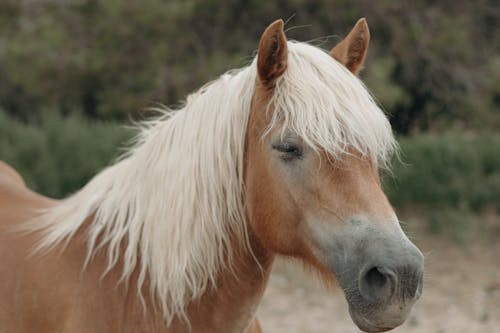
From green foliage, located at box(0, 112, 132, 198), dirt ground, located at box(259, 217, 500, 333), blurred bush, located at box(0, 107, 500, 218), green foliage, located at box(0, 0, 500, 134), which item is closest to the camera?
dirt ground, located at box(259, 217, 500, 333)

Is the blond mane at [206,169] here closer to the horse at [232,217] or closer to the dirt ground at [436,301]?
the horse at [232,217]

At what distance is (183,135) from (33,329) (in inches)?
33.8

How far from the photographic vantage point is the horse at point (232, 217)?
80.7 inches

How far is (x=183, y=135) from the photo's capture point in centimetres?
239

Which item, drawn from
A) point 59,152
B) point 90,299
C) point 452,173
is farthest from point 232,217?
point 452,173

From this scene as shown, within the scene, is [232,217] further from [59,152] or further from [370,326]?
[59,152]

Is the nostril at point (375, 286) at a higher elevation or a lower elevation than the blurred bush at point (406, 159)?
higher

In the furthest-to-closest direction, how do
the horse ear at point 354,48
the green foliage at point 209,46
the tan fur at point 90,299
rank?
the green foliage at point 209,46
the horse ear at point 354,48
the tan fur at point 90,299

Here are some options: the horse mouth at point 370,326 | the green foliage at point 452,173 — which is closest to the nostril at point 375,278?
the horse mouth at point 370,326

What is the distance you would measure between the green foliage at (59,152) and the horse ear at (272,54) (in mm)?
6706

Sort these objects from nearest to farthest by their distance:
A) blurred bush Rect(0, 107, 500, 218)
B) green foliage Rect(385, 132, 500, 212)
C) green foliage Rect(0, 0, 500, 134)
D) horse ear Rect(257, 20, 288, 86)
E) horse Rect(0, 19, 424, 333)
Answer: horse Rect(0, 19, 424, 333), horse ear Rect(257, 20, 288, 86), blurred bush Rect(0, 107, 500, 218), green foliage Rect(385, 132, 500, 212), green foliage Rect(0, 0, 500, 134)

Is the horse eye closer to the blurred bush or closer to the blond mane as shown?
the blond mane

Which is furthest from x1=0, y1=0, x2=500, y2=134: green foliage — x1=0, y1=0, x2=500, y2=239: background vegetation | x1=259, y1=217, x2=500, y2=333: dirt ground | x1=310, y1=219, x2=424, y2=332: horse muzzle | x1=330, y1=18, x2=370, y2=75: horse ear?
x1=310, y1=219, x2=424, y2=332: horse muzzle

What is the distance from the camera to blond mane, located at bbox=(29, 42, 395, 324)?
2166mm
